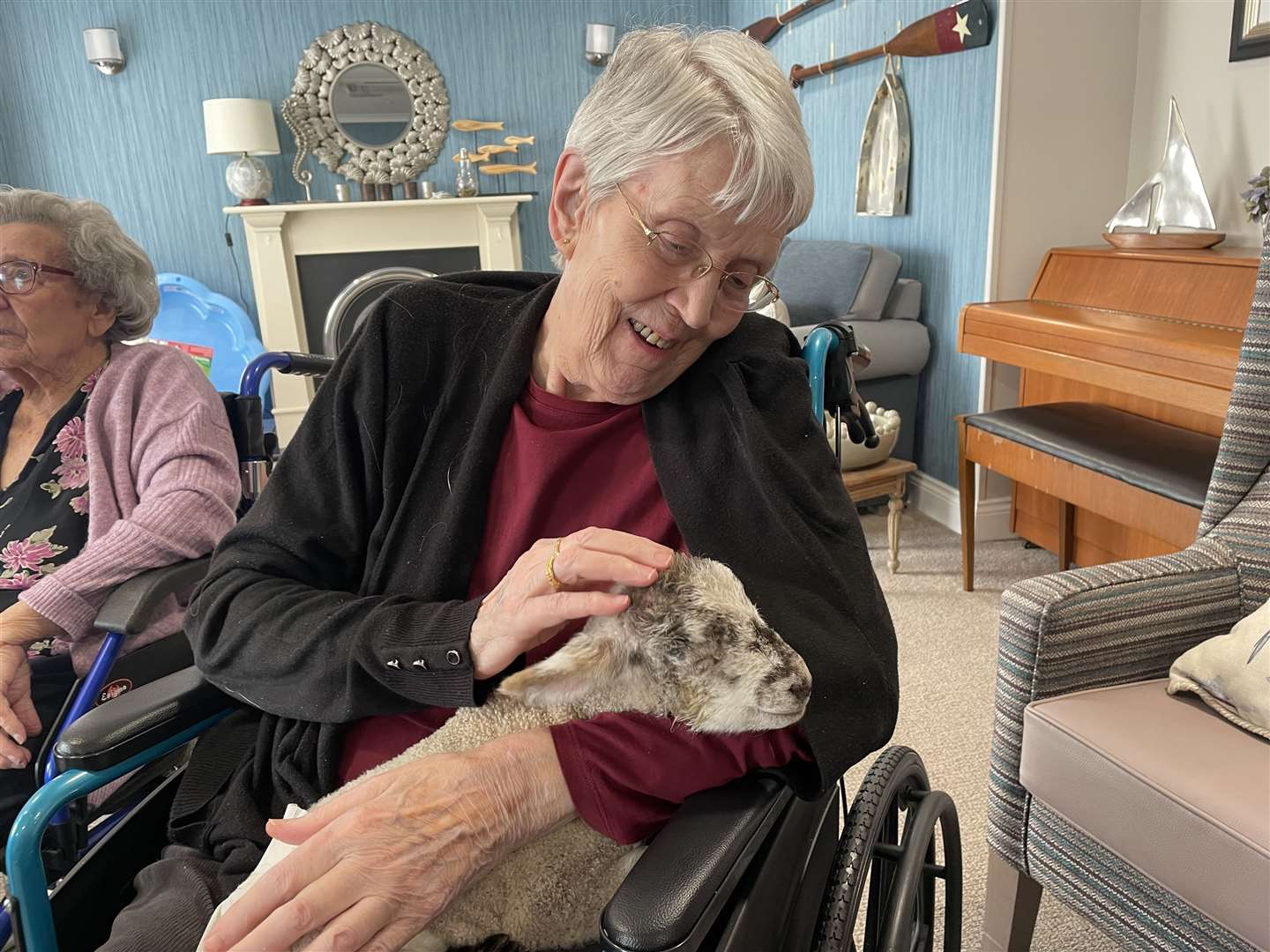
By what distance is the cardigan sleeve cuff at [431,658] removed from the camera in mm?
806

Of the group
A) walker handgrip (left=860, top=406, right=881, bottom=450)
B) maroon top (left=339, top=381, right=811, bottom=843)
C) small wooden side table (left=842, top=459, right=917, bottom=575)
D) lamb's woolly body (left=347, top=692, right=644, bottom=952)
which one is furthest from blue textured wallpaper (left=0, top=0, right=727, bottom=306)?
lamb's woolly body (left=347, top=692, right=644, bottom=952)

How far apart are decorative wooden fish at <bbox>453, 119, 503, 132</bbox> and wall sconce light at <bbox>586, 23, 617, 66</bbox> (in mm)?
696

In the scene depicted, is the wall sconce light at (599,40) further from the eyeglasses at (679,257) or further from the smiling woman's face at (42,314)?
the eyeglasses at (679,257)

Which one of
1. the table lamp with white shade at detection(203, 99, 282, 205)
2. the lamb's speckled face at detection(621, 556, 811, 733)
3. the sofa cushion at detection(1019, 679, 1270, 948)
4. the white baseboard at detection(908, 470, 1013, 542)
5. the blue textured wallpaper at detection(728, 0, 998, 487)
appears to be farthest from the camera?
the table lamp with white shade at detection(203, 99, 282, 205)

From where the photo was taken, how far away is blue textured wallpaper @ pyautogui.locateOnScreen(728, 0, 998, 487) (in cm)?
308

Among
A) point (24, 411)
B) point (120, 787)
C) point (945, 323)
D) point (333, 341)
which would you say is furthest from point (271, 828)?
point (333, 341)

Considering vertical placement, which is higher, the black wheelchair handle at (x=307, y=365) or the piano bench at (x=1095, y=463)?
the black wheelchair handle at (x=307, y=365)

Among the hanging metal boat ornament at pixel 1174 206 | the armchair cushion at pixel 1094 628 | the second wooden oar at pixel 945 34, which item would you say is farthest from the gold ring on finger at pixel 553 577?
the second wooden oar at pixel 945 34

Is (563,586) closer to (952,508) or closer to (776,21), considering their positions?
(952,508)

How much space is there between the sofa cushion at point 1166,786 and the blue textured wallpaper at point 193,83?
13.7 feet

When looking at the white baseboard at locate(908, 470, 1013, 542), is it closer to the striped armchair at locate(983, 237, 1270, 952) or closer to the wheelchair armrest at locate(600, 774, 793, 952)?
the striped armchair at locate(983, 237, 1270, 952)

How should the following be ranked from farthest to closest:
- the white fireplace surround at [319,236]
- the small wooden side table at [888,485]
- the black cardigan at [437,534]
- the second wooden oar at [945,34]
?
1. the white fireplace surround at [319,236]
2. the second wooden oar at [945,34]
3. the small wooden side table at [888,485]
4. the black cardigan at [437,534]

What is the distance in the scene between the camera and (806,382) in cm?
103

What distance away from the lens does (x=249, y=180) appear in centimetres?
478
